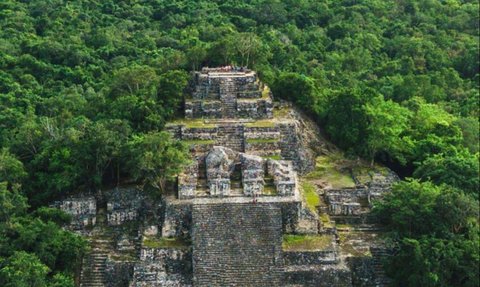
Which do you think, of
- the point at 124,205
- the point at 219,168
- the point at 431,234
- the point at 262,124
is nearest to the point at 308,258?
the point at 431,234

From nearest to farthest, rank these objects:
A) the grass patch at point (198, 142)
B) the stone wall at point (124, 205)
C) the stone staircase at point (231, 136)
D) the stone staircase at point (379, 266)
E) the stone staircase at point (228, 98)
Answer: the stone staircase at point (379, 266) < the stone wall at point (124, 205) < the grass patch at point (198, 142) < the stone staircase at point (231, 136) < the stone staircase at point (228, 98)

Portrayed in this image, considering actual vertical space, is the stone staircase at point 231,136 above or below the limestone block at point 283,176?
above

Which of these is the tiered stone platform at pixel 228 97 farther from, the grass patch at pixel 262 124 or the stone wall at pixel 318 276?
the stone wall at pixel 318 276

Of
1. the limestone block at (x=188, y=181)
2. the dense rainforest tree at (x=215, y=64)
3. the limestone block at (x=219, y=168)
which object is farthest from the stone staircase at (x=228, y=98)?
the limestone block at (x=188, y=181)

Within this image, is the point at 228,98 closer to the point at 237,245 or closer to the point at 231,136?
the point at 231,136

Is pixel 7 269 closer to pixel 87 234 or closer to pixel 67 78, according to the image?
pixel 87 234

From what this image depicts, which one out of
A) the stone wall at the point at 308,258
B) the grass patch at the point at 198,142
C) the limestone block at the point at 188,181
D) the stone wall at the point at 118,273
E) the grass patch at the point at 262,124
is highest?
the grass patch at the point at 262,124

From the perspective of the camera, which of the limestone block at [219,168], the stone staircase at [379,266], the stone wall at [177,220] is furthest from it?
the limestone block at [219,168]
